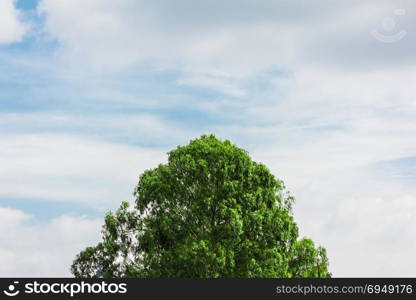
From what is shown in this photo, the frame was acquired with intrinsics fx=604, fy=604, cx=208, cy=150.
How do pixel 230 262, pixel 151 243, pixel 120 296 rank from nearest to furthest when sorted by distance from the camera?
pixel 120 296 → pixel 230 262 → pixel 151 243

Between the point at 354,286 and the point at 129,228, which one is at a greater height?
the point at 129,228

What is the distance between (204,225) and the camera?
141 ft

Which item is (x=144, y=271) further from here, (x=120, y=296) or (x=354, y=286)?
(x=354, y=286)

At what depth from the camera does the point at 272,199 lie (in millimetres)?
44125

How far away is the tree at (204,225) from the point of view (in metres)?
41.0

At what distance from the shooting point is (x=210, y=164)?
4425 cm

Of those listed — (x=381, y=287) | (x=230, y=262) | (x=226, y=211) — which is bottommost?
(x=381, y=287)

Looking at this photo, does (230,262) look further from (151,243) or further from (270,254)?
(151,243)

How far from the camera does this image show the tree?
135ft

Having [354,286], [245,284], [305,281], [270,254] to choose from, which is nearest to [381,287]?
[354,286]

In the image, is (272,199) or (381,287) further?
(272,199)

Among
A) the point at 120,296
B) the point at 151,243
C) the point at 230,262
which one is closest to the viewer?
the point at 120,296

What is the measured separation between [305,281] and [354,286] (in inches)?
98.1

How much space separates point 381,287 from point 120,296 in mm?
13132
